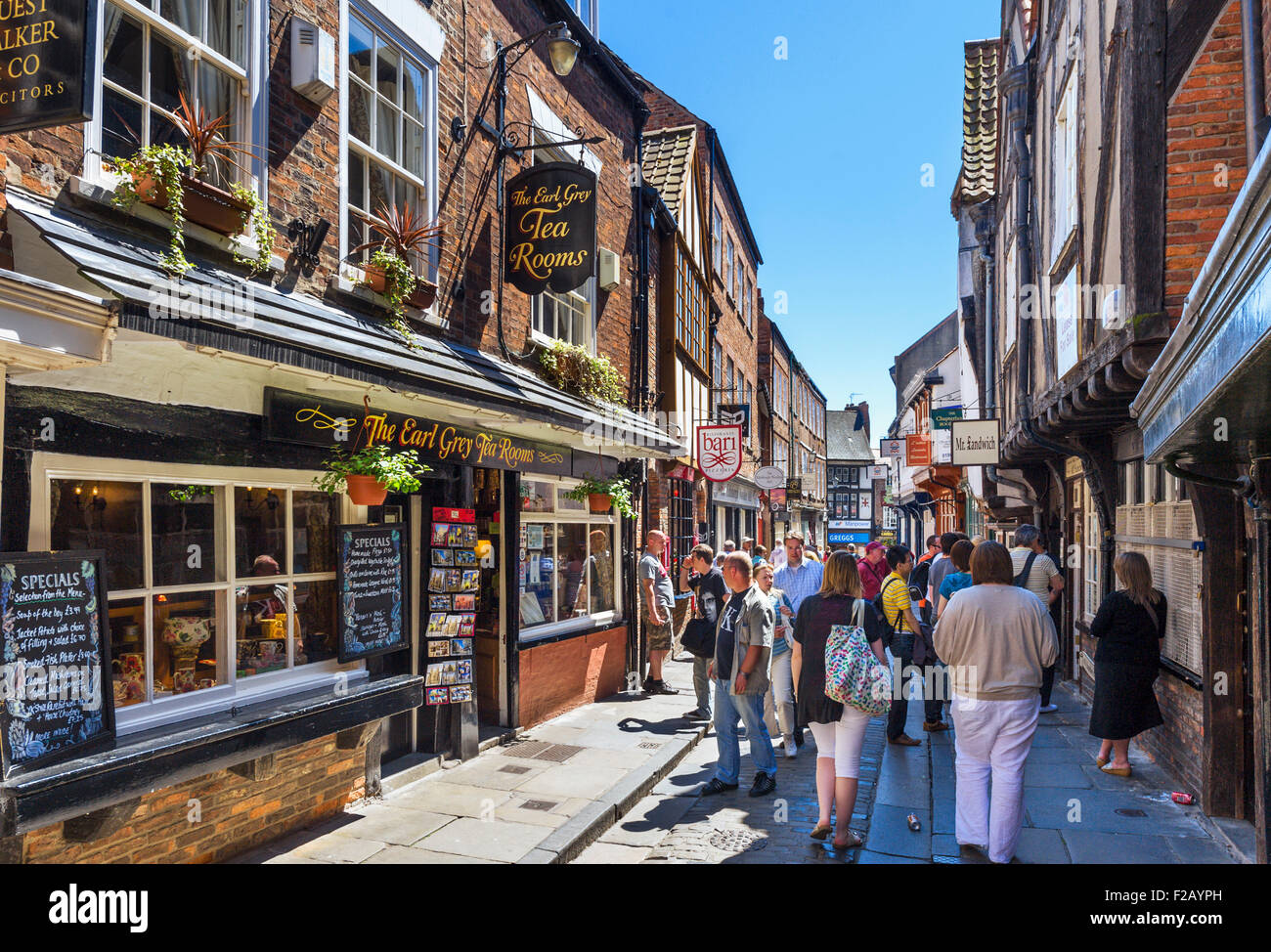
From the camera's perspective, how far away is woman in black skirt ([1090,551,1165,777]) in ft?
20.5

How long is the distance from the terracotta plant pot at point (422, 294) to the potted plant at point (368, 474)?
1562 millimetres

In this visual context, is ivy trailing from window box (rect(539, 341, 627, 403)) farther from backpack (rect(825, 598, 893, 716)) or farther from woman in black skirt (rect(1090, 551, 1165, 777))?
woman in black skirt (rect(1090, 551, 1165, 777))

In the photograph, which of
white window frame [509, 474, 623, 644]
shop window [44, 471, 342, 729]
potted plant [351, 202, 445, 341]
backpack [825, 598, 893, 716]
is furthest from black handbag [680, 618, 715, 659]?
potted plant [351, 202, 445, 341]

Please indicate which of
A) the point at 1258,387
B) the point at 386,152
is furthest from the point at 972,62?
the point at 1258,387

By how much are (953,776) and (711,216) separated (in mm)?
13542

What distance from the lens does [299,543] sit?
18.3ft

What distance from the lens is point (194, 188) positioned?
4.48 m

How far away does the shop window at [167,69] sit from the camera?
439cm

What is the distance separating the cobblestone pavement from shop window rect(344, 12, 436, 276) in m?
4.47

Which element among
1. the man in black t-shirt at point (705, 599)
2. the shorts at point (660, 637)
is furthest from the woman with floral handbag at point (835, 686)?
the shorts at point (660, 637)

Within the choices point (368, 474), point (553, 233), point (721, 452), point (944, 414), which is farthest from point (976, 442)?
point (368, 474)

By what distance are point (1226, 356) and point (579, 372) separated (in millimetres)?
7132

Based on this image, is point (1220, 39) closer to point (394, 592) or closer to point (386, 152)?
point (386, 152)
